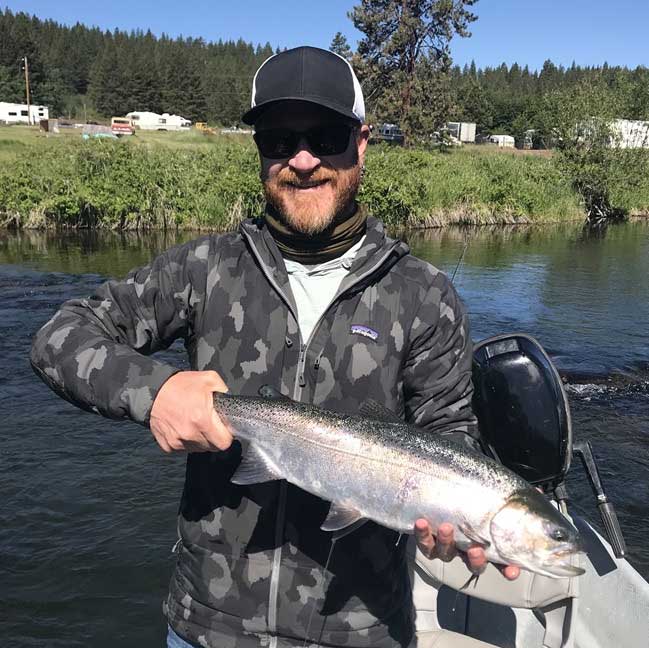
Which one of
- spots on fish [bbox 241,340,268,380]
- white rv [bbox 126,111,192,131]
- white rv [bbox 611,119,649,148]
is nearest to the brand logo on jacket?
spots on fish [bbox 241,340,268,380]

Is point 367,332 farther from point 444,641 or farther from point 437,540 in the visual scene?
point 444,641

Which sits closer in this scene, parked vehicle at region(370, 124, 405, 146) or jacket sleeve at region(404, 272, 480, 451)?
jacket sleeve at region(404, 272, 480, 451)

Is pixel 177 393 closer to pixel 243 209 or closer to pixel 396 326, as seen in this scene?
pixel 396 326

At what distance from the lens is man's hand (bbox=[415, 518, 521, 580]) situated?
2.38 meters

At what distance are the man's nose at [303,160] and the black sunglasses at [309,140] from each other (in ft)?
0.05

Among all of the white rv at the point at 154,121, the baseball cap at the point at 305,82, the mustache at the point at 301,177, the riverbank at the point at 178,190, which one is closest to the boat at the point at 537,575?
the mustache at the point at 301,177

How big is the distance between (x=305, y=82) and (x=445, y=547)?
195cm

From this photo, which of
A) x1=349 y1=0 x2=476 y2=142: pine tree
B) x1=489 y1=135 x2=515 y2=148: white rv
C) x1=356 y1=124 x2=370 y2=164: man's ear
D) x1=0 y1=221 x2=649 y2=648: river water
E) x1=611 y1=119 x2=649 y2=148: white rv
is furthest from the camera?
x1=489 y1=135 x2=515 y2=148: white rv

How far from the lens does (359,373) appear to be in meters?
2.66

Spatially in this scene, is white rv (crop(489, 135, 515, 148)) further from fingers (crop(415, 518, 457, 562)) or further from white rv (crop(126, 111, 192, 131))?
fingers (crop(415, 518, 457, 562))

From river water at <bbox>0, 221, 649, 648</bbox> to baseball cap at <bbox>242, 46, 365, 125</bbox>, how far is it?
5026 mm

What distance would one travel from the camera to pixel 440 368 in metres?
2.72

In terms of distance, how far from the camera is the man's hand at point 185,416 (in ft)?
7.42

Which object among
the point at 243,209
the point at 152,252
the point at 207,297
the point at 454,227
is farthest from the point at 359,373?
the point at 454,227
